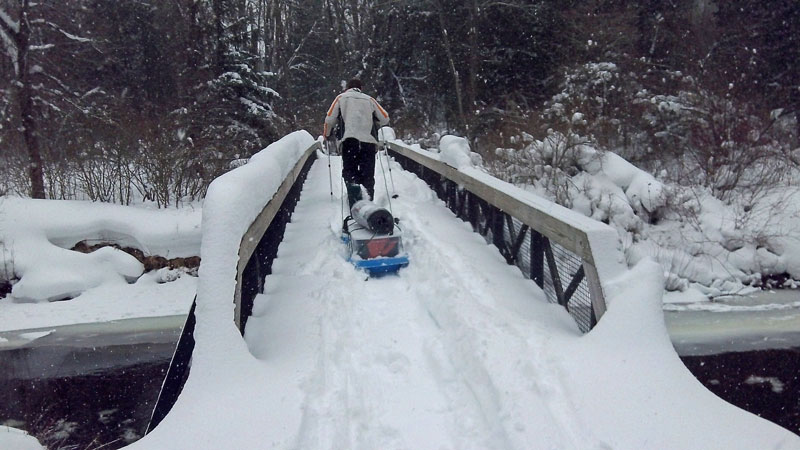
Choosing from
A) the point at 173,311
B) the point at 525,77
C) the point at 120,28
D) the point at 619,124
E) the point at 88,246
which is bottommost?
the point at 173,311

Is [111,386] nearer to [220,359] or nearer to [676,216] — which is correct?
[220,359]

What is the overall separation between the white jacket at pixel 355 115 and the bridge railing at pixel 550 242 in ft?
4.23

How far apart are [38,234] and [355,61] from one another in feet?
78.3

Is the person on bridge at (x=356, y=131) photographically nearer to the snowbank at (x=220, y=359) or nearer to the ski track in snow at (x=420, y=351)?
the ski track in snow at (x=420, y=351)

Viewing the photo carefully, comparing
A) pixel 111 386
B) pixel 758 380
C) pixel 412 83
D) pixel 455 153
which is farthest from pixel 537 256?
pixel 412 83

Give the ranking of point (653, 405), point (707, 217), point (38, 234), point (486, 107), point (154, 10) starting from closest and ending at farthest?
point (653, 405), point (38, 234), point (707, 217), point (486, 107), point (154, 10)

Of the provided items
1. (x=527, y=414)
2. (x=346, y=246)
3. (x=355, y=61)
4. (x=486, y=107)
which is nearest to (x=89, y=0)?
(x=355, y=61)

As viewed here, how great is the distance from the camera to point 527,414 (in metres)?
2.84

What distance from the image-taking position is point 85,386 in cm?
582

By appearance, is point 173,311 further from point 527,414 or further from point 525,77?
point 525,77

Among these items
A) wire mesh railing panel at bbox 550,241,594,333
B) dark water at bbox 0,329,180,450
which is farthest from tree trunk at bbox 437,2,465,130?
wire mesh railing panel at bbox 550,241,594,333

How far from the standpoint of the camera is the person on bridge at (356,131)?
7289mm

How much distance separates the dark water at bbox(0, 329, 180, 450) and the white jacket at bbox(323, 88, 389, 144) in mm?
3409

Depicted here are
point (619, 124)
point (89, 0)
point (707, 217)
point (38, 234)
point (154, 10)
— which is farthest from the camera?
point (154, 10)
